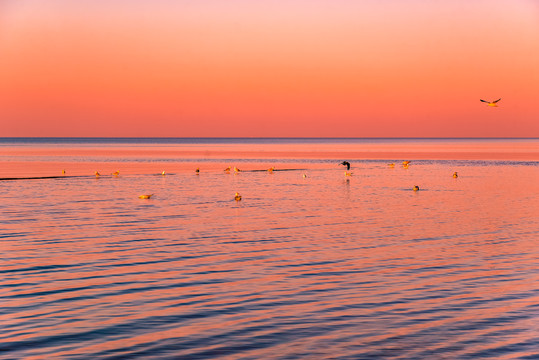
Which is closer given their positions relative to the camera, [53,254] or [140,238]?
[53,254]

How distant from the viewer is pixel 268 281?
900 inches

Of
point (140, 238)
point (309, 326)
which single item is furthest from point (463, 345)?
point (140, 238)

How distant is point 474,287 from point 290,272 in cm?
637

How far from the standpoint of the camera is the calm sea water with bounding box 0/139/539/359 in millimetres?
16109

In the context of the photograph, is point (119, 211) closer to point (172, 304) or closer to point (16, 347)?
point (172, 304)

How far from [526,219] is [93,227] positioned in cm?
2532

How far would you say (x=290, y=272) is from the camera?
24359 millimetres

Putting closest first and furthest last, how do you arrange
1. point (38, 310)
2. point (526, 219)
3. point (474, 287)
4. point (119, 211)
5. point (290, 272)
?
point (38, 310)
point (474, 287)
point (290, 272)
point (526, 219)
point (119, 211)

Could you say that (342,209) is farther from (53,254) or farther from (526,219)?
(53,254)

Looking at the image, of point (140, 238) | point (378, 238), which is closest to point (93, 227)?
point (140, 238)

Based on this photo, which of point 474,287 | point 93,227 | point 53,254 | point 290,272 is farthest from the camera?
point 93,227

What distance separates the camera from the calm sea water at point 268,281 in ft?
52.9

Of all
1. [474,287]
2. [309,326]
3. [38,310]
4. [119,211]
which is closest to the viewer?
[309,326]

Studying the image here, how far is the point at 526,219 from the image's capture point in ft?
133
